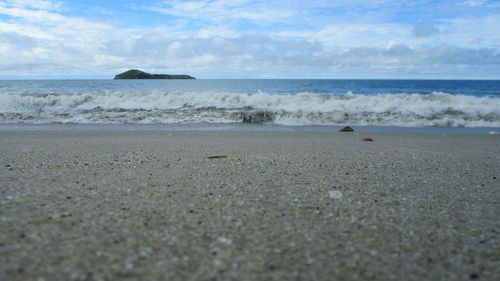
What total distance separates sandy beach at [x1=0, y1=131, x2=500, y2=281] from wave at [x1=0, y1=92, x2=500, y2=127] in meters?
8.82

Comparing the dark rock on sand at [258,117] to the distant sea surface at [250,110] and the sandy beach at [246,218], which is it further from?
the sandy beach at [246,218]

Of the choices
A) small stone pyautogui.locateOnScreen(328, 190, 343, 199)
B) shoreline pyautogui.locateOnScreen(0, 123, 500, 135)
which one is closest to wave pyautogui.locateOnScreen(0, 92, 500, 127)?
shoreline pyautogui.locateOnScreen(0, 123, 500, 135)

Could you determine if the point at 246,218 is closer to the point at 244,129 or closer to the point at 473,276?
the point at 473,276

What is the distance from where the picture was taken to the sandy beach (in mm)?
2215

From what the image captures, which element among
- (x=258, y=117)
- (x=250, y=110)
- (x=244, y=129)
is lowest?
(x=244, y=129)

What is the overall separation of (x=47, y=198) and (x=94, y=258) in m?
1.56

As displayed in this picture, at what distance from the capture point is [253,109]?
57.7 ft

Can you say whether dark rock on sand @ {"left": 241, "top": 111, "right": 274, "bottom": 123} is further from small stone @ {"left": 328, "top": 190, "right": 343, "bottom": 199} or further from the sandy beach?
small stone @ {"left": 328, "top": 190, "right": 343, "bottom": 199}

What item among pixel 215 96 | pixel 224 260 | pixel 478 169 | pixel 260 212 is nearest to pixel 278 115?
pixel 215 96

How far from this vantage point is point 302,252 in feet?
7.99

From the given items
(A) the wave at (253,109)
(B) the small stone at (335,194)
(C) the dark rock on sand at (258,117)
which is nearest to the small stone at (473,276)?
(B) the small stone at (335,194)

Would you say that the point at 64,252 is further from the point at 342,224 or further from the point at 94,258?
the point at 342,224

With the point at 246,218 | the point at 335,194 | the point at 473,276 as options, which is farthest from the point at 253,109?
the point at 473,276

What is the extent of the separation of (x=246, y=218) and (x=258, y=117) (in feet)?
41.5
